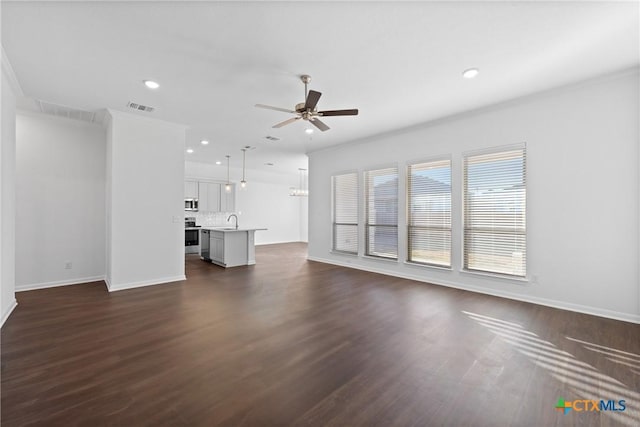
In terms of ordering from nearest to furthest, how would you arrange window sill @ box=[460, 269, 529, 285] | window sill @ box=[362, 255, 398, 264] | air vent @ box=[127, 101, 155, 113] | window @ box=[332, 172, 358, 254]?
window sill @ box=[460, 269, 529, 285] < air vent @ box=[127, 101, 155, 113] < window sill @ box=[362, 255, 398, 264] < window @ box=[332, 172, 358, 254]

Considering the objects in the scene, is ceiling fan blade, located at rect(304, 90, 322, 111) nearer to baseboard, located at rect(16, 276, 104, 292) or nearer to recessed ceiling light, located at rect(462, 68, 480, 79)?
recessed ceiling light, located at rect(462, 68, 480, 79)

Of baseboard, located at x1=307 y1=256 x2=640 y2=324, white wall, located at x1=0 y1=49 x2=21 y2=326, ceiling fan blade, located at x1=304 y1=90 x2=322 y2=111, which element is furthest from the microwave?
ceiling fan blade, located at x1=304 y1=90 x2=322 y2=111

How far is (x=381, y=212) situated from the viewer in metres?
6.26

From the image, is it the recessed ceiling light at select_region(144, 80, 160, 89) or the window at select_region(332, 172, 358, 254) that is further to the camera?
the window at select_region(332, 172, 358, 254)

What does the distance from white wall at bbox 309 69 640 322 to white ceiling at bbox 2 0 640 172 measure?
35cm

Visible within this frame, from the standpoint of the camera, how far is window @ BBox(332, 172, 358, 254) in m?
6.85

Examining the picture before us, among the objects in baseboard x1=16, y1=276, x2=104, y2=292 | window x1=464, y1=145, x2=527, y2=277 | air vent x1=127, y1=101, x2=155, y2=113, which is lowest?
baseboard x1=16, y1=276, x2=104, y2=292

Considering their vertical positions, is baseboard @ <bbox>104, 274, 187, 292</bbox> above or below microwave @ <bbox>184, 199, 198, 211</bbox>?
below

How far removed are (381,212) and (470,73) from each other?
337 centimetres

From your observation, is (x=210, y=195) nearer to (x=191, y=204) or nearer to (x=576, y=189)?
(x=191, y=204)

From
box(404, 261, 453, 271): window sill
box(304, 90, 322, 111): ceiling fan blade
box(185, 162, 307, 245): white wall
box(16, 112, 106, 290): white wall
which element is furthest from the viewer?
box(185, 162, 307, 245): white wall

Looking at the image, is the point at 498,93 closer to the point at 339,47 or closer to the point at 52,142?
the point at 339,47

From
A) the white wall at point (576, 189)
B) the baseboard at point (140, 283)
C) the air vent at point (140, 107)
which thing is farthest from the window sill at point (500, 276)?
the air vent at point (140, 107)

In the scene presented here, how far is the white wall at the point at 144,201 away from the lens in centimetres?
463
